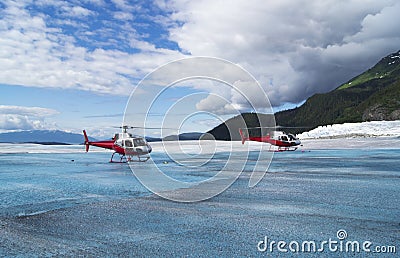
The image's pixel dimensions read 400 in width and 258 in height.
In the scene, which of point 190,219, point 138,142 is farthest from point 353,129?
point 190,219

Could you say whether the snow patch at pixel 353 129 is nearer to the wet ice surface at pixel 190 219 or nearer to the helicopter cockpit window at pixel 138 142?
the helicopter cockpit window at pixel 138 142

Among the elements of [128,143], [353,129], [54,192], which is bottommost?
[54,192]

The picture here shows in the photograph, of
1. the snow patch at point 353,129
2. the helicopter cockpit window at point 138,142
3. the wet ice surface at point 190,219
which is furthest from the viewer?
the snow patch at point 353,129

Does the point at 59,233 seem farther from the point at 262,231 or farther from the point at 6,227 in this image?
the point at 262,231

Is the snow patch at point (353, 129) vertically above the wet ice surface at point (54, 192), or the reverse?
the snow patch at point (353, 129)

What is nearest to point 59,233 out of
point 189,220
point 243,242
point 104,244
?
point 104,244

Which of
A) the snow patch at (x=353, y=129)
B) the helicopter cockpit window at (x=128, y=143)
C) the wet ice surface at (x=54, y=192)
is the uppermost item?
the snow patch at (x=353, y=129)

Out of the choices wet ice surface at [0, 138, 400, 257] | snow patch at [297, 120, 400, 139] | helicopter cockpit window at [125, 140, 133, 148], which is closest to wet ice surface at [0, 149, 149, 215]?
wet ice surface at [0, 138, 400, 257]

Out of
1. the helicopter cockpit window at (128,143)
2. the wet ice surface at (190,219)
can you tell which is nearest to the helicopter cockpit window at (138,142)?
the helicopter cockpit window at (128,143)

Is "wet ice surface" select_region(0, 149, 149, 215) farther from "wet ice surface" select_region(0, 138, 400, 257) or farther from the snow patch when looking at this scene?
the snow patch

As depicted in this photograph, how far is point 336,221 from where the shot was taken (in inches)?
265

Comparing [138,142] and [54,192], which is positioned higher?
[138,142]

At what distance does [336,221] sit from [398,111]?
592ft

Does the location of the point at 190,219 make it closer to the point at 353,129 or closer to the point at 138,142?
the point at 138,142
